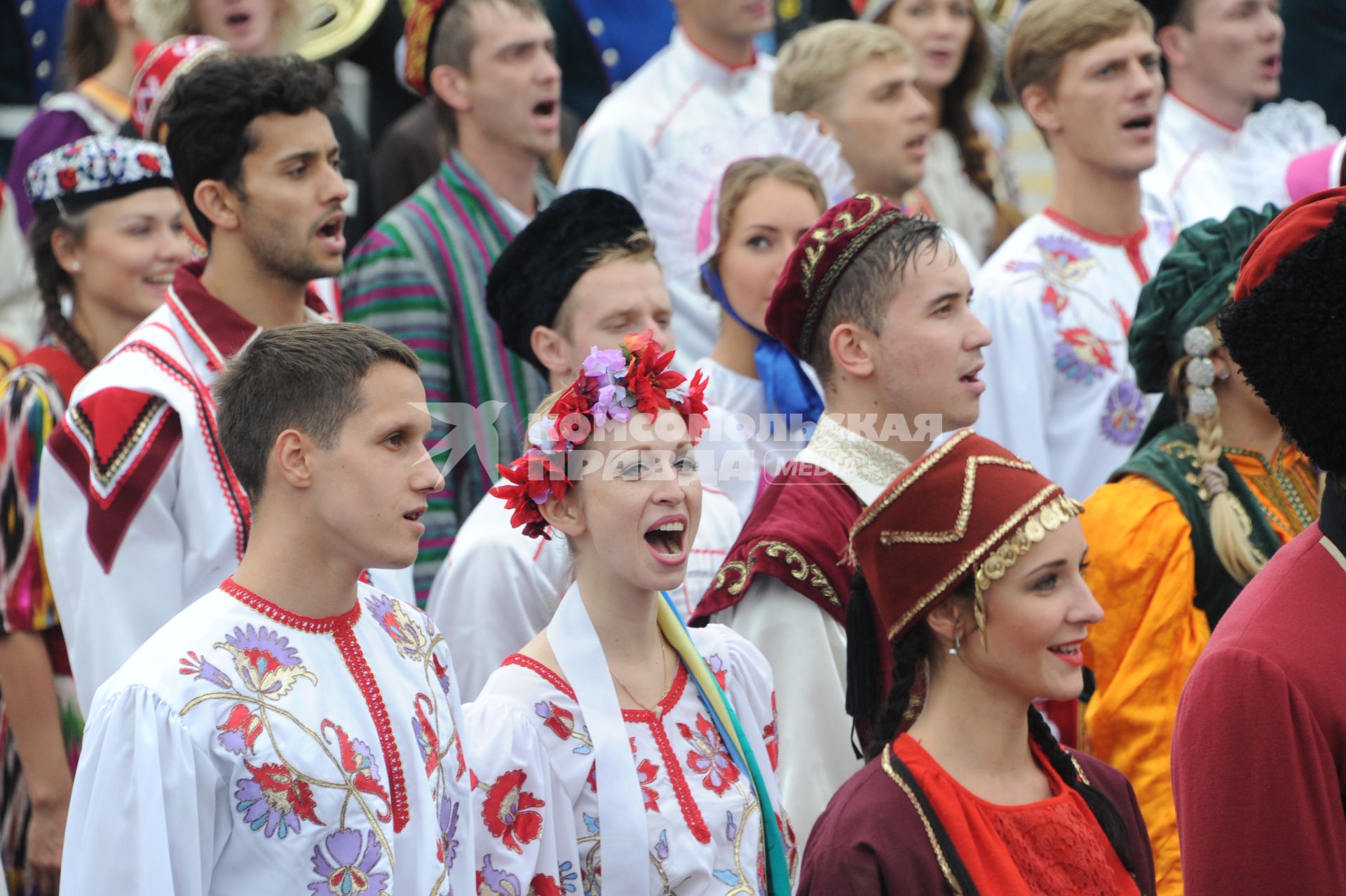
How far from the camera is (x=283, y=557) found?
316cm

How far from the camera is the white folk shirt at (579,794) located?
324cm

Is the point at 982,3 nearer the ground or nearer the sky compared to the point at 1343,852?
nearer the sky


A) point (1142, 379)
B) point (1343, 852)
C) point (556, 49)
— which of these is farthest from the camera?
point (556, 49)

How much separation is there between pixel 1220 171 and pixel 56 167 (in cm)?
436

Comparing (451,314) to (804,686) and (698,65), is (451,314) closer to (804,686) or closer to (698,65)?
(698,65)

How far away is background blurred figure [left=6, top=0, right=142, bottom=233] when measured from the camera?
6.19 m

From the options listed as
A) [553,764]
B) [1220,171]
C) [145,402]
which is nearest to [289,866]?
[553,764]

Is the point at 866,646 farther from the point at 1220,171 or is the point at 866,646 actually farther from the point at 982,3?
the point at 982,3

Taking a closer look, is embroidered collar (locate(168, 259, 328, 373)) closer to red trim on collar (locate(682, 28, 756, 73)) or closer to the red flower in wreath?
the red flower in wreath

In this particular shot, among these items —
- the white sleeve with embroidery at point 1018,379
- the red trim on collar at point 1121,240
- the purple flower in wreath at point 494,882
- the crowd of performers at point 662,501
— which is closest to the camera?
the crowd of performers at point 662,501

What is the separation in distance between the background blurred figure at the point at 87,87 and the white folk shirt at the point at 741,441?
2.49 metres

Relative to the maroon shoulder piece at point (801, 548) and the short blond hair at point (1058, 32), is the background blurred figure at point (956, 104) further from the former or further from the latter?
the maroon shoulder piece at point (801, 548)

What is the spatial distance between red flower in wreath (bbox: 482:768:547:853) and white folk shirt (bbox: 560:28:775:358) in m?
3.03

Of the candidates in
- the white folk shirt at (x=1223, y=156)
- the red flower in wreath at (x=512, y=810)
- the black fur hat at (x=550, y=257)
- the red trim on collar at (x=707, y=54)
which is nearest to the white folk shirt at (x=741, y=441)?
the black fur hat at (x=550, y=257)
